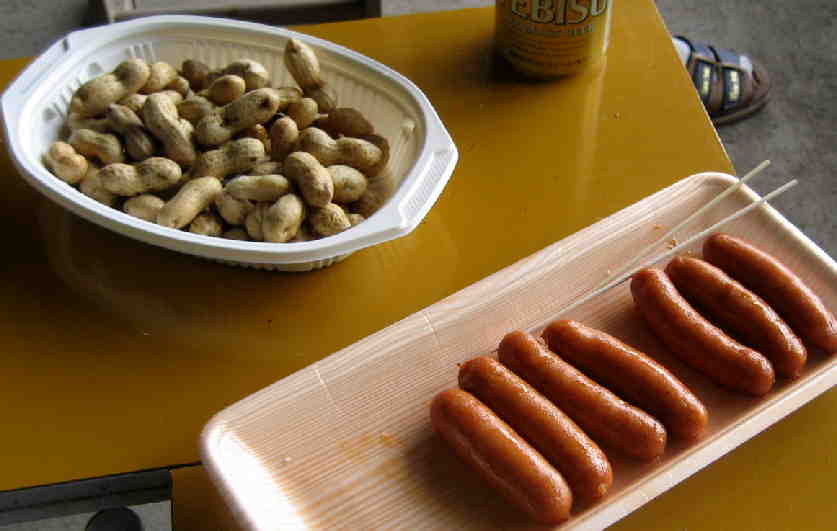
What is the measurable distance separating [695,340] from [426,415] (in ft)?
1.00

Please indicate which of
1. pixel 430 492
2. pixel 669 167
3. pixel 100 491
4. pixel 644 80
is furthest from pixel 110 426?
pixel 644 80

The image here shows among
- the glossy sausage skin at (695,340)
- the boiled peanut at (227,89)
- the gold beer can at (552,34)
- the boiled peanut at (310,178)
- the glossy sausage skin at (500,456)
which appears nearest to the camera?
the glossy sausage skin at (500,456)

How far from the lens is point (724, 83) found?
85.3 inches

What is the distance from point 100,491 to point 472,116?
0.74 meters

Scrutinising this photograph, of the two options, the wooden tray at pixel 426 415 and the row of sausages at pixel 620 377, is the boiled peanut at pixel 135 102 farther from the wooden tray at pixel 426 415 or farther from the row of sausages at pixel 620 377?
the row of sausages at pixel 620 377

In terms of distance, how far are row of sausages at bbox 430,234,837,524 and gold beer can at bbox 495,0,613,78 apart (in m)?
0.41

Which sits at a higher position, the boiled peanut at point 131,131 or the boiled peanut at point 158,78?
the boiled peanut at point 158,78

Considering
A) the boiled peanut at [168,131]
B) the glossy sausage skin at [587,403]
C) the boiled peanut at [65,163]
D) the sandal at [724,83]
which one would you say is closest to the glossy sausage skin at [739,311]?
the glossy sausage skin at [587,403]

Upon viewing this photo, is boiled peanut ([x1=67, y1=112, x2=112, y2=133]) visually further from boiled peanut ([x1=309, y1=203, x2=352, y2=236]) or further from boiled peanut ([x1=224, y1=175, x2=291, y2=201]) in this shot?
boiled peanut ([x1=309, y1=203, x2=352, y2=236])

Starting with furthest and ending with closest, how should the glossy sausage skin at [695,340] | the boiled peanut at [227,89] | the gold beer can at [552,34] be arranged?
the gold beer can at [552,34], the boiled peanut at [227,89], the glossy sausage skin at [695,340]

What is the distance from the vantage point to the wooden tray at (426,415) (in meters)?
0.86

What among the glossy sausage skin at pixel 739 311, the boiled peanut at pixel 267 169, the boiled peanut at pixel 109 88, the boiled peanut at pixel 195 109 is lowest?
the glossy sausage skin at pixel 739 311

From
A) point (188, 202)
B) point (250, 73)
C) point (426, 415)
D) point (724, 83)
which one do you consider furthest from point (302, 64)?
point (724, 83)

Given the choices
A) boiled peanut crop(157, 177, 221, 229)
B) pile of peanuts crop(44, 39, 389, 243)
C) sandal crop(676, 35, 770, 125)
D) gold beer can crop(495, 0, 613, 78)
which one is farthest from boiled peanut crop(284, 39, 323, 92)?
sandal crop(676, 35, 770, 125)
